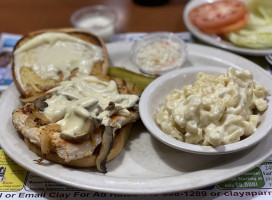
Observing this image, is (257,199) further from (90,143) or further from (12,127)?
(12,127)

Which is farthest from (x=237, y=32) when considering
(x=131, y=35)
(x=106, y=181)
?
(x=106, y=181)

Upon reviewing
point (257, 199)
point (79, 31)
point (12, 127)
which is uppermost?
point (79, 31)

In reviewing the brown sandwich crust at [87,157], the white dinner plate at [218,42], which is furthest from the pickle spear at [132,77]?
→ the white dinner plate at [218,42]

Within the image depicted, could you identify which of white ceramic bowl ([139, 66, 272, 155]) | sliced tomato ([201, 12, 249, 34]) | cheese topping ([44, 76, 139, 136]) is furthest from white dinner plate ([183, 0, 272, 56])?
cheese topping ([44, 76, 139, 136])

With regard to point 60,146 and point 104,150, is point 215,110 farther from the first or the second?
point 60,146

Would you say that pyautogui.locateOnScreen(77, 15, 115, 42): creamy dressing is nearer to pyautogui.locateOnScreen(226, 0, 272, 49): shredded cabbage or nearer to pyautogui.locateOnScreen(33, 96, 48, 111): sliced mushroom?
pyautogui.locateOnScreen(226, 0, 272, 49): shredded cabbage

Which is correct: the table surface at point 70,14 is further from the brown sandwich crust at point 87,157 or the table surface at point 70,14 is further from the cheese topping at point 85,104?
the brown sandwich crust at point 87,157

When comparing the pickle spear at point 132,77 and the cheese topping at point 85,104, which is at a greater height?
the cheese topping at point 85,104

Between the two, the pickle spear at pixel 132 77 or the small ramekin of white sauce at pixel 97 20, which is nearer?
the pickle spear at pixel 132 77
